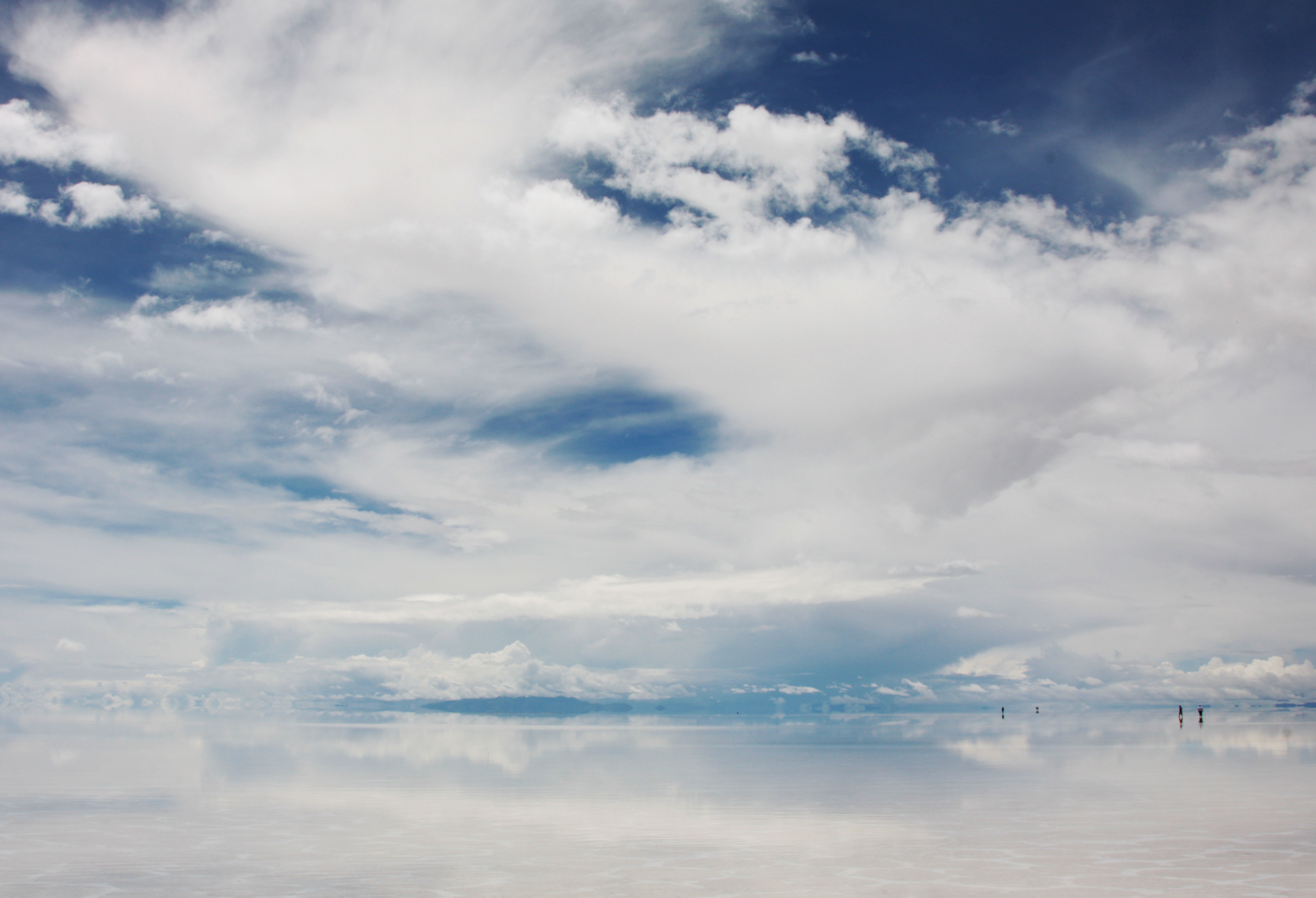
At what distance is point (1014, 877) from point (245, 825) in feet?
90.2

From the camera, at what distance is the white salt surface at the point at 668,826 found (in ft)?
80.2

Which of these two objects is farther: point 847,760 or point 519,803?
point 847,760

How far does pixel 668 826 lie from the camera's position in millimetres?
34750

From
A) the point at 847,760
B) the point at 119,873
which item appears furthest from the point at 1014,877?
the point at 847,760

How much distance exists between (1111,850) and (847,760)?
43.1 meters

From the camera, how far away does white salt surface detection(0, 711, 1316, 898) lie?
80.2ft

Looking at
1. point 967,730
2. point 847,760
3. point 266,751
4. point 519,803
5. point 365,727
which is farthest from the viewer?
point 365,727

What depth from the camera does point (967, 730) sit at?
487ft

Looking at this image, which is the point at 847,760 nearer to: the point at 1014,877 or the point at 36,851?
the point at 1014,877

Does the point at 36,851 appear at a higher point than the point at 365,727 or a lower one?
higher

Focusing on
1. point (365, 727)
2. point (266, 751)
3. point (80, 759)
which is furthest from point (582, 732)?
point (80, 759)

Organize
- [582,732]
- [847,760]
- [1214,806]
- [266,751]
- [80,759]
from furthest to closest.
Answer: [582,732]
[266,751]
[80,759]
[847,760]
[1214,806]

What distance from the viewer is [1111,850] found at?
28.5 metres

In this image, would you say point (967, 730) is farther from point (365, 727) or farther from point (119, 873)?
point (119, 873)
